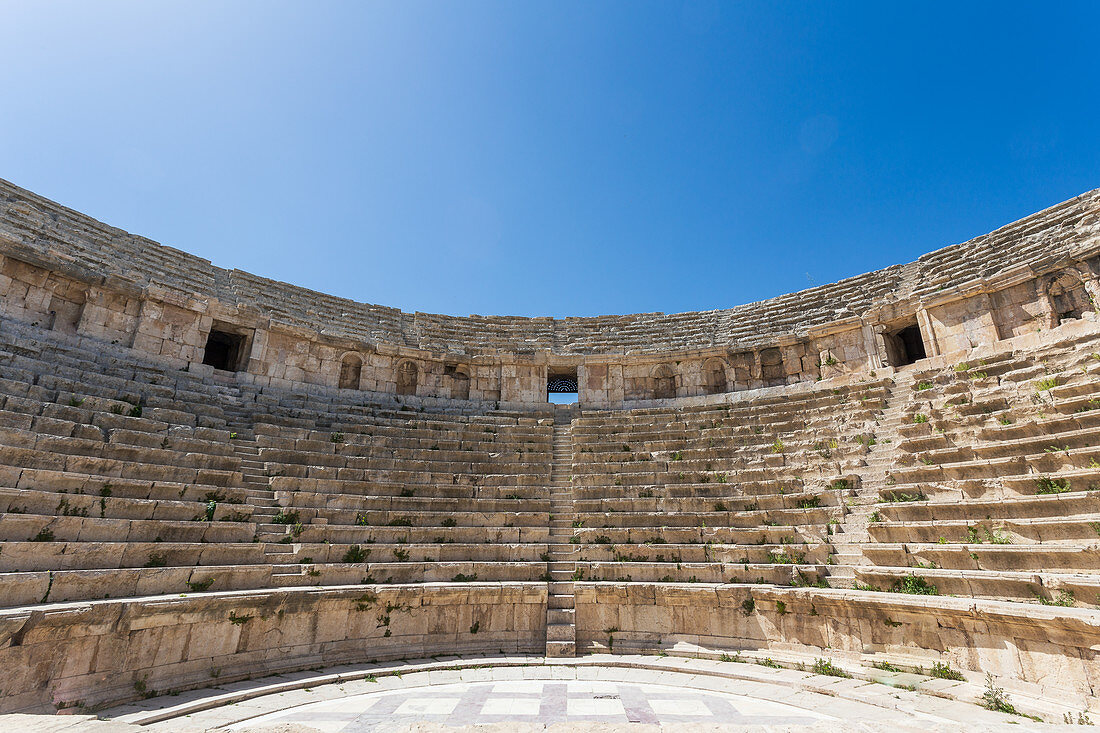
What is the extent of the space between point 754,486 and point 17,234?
59.2 ft

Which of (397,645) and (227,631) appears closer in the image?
(227,631)

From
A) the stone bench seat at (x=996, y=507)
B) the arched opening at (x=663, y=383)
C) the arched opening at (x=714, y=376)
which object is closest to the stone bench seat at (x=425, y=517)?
the stone bench seat at (x=996, y=507)

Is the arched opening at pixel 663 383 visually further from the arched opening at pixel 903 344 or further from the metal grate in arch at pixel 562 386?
the arched opening at pixel 903 344

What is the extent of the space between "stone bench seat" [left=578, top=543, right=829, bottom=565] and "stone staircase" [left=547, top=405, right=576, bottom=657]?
49cm

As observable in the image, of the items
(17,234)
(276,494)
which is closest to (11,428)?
(276,494)

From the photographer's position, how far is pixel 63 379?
9.66 metres

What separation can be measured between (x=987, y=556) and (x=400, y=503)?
9.52 metres

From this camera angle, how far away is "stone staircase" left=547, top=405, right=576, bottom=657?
317 inches

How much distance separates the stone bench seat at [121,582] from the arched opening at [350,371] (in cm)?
Answer: 837

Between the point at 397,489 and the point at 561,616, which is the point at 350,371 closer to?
the point at 397,489

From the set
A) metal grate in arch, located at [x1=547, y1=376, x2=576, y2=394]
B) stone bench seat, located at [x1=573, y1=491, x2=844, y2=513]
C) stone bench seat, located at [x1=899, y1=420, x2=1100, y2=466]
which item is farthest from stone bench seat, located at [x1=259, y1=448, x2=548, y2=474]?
stone bench seat, located at [x1=899, y1=420, x2=1100, y2=466]

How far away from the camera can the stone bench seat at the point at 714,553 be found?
8555mm

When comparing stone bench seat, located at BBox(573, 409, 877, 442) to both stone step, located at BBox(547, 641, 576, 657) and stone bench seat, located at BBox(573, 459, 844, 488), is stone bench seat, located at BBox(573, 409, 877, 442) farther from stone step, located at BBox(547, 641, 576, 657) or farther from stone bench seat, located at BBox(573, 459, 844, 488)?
stone step, located at BBox(547, 641, 576, 657)

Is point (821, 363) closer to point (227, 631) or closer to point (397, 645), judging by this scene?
point (397, 645)
